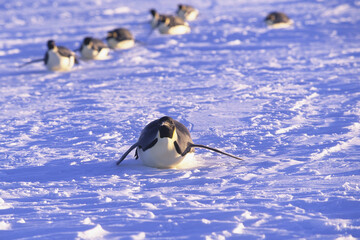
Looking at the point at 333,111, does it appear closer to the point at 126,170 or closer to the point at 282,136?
the point at 282,136

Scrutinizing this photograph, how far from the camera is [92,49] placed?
939cm

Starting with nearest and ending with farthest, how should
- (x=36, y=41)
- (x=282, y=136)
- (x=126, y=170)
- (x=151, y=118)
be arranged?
(x=126, y=170)
(x=282, y=136)
(x=151, y=118)
(x=36, y=41)

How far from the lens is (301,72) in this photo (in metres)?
7.82

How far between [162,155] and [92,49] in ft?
18.8

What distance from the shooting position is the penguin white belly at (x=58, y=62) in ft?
28.1

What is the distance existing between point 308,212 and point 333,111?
2.75m

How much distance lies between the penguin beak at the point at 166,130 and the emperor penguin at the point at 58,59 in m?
5.05

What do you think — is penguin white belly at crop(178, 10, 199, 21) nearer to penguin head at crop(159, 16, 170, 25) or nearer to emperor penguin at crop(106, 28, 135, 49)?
penguin head at crop(159, 16, 170, 25)

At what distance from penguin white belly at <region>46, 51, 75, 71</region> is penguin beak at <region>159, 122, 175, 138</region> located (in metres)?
5.04

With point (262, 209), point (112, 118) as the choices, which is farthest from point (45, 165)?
point (262, 209)

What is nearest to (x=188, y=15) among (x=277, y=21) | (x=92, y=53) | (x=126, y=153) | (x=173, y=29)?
(x=173, y=29)

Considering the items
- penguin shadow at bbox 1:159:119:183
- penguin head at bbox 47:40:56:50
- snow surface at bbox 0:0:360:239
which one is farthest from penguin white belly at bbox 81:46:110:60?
penguin shadow at bbox 1:159:119:183

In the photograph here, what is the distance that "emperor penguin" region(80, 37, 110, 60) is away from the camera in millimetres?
9359

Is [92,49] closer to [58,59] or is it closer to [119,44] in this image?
[58,59]
